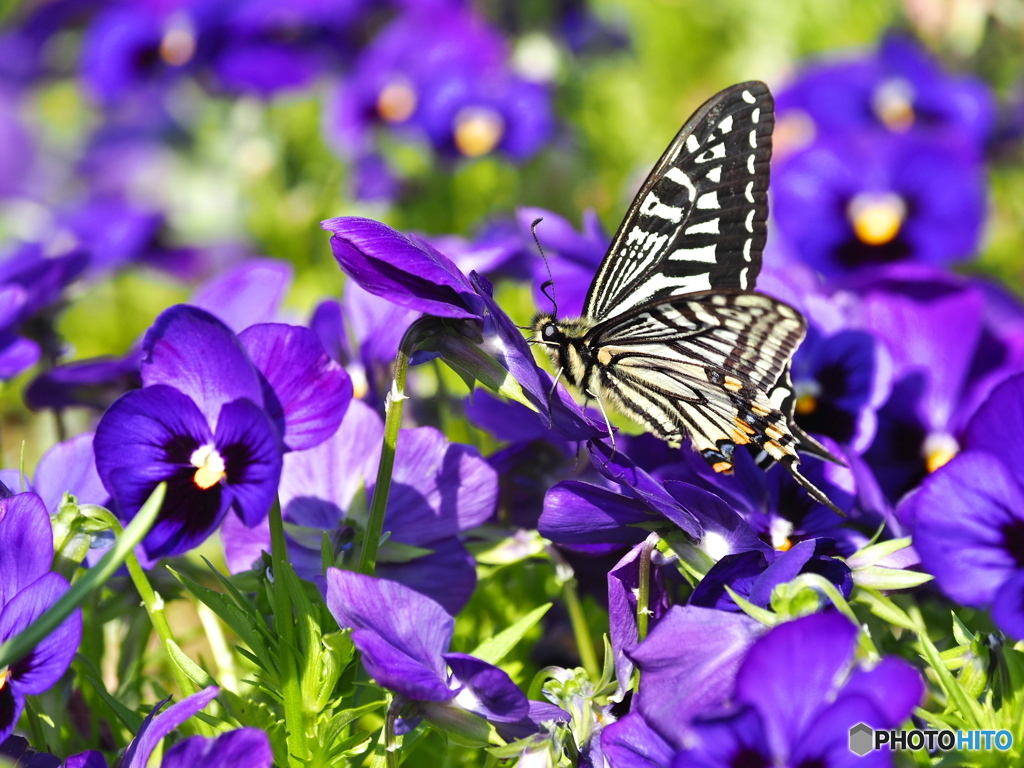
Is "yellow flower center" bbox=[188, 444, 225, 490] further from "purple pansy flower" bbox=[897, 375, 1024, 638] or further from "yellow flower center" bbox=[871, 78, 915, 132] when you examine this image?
"yellow flower center" bbox=[871, 78, 915, 132]

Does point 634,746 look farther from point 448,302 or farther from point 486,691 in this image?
point 448,302

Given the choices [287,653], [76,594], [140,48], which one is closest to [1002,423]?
[287,653]

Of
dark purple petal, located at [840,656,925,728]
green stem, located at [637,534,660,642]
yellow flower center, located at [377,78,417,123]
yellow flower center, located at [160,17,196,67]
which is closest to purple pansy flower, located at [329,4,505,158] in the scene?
yellow flower center, located at [377,78,417,123]

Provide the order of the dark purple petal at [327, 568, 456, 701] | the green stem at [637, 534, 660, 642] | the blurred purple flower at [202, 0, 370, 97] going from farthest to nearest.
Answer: the blurred purple flower at [202, 0, 370, 97], the green stem at [637, 534, 660, 642], the dark purple petal at [327, 568, 456, 701]

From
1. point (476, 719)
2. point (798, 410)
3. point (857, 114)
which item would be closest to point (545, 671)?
point (476, 719)

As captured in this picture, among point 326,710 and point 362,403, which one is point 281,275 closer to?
point 362,403

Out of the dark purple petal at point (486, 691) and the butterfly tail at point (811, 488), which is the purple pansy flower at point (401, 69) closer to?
the butterfly tail at point (811, 488)
